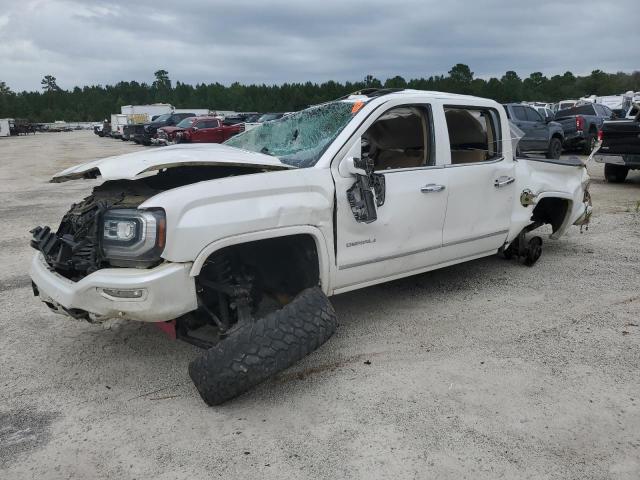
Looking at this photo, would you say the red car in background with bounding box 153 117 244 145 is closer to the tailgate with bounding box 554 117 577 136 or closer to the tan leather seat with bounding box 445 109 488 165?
the tailgate with bounding box 554 117 577 136

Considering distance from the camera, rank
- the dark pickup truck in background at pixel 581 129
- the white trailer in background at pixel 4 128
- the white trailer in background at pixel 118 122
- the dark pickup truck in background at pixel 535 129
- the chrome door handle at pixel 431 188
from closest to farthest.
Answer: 1. the chrome door handle at pixel 431 188
2. the dark pickup truck in background at pixel 535 129
3. the dark pickup truck in background at pixel 581 129
4. the white trailer in background at pixel 118 122
5. the white trailer in background at pixel 4 128

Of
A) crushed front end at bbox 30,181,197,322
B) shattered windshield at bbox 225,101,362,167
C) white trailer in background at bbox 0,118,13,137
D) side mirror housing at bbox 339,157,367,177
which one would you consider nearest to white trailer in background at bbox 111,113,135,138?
white trailer in background at bbox 0,118,13,137

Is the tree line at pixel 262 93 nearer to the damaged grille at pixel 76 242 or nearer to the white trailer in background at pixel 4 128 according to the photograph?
the white trailer in background at pixel 4 128

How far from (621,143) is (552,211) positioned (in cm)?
659

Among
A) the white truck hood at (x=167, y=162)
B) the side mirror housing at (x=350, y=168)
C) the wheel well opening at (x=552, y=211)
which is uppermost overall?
the white truck hood at (x=167, y=162)

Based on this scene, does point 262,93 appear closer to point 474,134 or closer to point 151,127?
point 151,127

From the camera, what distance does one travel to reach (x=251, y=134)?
195 inches

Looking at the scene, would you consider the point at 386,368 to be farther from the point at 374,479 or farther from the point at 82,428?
the point at 82,428

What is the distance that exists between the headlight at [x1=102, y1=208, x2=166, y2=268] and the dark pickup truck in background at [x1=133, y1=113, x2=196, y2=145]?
29.0 m

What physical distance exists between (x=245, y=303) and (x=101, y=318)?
85 centimetres

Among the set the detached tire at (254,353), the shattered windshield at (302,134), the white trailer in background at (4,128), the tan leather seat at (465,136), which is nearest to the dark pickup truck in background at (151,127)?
the shattered windshield at (302,134)

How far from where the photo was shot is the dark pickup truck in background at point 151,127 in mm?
31234

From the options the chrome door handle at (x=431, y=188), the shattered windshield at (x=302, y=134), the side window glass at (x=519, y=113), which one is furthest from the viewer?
the side window glass at (x=519, y=113)

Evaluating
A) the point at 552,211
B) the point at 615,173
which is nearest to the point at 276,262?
the point at 552,211
